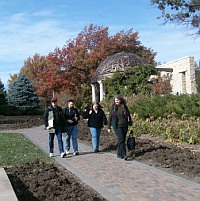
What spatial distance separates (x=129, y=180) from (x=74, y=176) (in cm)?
123

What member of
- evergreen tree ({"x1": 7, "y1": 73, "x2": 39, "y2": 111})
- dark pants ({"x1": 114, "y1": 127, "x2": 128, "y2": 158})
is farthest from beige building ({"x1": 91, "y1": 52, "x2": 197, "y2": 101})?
dark pants ({"x1": 114, "y1": 127, "x2": 128, "y2": 158})

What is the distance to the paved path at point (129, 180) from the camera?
5.94 m

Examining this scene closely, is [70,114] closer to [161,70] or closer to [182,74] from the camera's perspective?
[161,70]

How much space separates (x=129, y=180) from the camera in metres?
7.08

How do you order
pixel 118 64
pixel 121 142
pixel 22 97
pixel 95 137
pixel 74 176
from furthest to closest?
pixel 22 97 < pixel 118 64 < pixel 95 137 < pixel 121 142 < pixel 74 176

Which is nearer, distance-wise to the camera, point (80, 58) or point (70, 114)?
point (70, 114)

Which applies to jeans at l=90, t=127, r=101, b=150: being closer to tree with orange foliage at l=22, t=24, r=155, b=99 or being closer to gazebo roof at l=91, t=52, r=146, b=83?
gazebo roof at l=91, t=52, r=146, b=83

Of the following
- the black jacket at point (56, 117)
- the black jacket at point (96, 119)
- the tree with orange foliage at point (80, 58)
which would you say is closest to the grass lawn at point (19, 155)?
the black jacket at point (56, 117)

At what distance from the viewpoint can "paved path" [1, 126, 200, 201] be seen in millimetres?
5941

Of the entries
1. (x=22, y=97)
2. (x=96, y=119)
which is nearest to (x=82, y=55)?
(x=22, y=97)

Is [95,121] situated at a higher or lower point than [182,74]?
lower

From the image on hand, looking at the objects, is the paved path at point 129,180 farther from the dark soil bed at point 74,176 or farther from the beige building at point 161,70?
the beige building at point 161,70

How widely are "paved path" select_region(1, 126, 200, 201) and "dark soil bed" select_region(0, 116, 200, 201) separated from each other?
26cm

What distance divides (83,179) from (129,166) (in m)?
1.67
